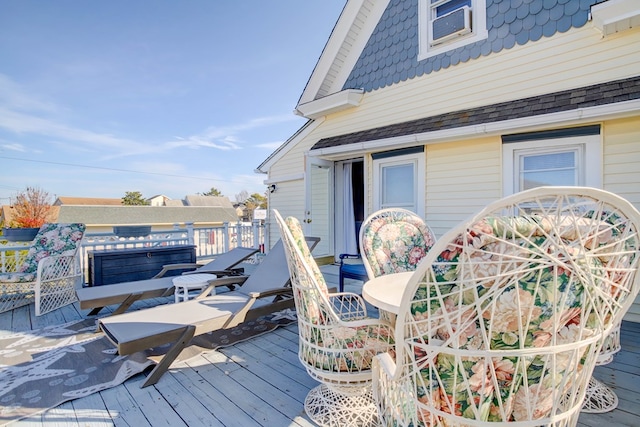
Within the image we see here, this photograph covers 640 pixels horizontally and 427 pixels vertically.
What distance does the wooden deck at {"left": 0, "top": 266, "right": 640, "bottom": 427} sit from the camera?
1995 millimetres

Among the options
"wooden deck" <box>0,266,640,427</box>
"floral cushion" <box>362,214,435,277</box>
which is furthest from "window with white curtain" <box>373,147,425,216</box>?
"wooden deck" <box>0,266,640,427</box>

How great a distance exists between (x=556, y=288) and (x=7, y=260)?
7967 millimetres

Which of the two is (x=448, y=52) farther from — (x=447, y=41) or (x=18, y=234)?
(x=18, y=234)

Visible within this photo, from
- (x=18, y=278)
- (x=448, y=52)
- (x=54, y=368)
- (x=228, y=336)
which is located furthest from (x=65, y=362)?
(x=448, y=52)

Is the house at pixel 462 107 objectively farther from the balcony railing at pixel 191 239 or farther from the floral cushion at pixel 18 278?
the floral cushion at pixel 18 278

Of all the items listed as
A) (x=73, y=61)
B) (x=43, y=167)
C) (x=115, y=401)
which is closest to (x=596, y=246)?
→ (x=115, y=401)

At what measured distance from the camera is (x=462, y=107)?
17.3 ft

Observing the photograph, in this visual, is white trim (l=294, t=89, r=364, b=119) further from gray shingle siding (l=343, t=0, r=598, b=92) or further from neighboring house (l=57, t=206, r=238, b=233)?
neighboring house (l=57, t=206, r=238, b=233)

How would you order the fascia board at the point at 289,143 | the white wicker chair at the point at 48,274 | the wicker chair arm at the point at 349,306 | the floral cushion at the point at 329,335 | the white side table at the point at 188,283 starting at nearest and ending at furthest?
the floral cushion at the point at 329,335
the wicker chair arm at the point at 349,306
the white side table at the point at 188,283
the white wicker chair at the point at 48,274
the fascia board at the point at 289,143

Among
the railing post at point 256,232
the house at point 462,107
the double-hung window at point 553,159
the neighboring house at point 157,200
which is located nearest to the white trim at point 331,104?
the house at point 462,107

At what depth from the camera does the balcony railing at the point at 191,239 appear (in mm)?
6465

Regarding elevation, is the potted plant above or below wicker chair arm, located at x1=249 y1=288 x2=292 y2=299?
above

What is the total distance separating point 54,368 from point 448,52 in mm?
6826

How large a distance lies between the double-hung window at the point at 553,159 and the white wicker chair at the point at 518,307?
13.0 feet
